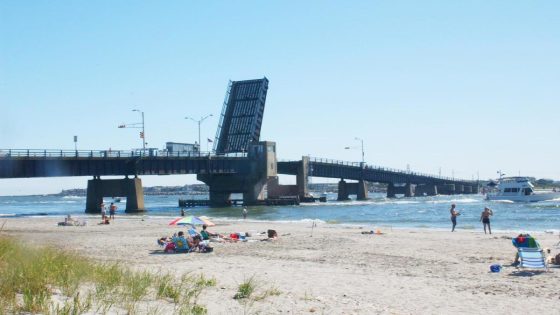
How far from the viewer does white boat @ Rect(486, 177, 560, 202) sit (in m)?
88.2

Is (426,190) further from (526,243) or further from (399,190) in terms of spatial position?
(526,243)

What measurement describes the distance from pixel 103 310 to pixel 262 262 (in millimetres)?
9280

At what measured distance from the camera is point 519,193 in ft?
290

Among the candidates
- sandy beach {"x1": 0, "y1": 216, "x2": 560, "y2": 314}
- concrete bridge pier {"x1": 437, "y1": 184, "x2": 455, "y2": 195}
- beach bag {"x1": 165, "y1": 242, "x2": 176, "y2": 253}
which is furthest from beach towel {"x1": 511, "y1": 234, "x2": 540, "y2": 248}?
concrete bridge pier {"x1": 437, "y1": 184, "x2": 455, "y2": 195}

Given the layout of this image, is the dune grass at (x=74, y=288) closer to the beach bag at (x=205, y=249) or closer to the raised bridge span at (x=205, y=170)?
the beach bag at (x=205, y=249)

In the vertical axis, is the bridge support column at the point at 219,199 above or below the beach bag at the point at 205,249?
above

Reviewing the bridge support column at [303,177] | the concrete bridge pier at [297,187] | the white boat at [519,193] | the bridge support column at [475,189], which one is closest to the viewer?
the white boat at [519,193]

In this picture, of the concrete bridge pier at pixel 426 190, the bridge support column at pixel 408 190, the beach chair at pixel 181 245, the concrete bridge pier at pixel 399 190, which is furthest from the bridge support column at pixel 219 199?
the concrete bridge pier at pixel 426 190

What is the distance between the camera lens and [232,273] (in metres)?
14.4

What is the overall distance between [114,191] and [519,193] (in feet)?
187

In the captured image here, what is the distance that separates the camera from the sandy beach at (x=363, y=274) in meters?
10.4

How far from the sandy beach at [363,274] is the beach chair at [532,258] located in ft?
0.94

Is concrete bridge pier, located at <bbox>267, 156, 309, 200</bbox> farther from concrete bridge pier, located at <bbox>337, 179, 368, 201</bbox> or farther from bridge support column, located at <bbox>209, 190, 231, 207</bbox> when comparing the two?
concrete bridge pier, located at <bbox>337, 179, 368, 201</bbox>

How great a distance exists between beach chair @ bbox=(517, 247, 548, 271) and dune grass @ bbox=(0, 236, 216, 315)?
27.1 ft
